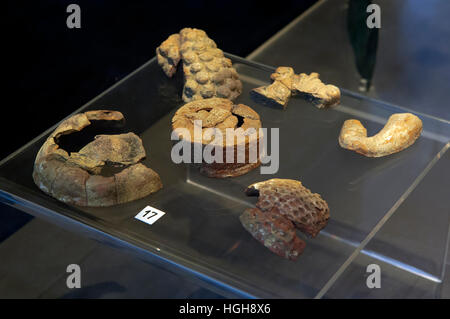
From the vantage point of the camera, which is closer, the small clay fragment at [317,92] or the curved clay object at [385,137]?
the curved clay object at [385,137]

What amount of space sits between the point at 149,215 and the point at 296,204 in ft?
1.53

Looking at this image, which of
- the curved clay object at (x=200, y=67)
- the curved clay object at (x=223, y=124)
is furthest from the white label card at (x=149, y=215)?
the curved clay object at (x=200, y=67)

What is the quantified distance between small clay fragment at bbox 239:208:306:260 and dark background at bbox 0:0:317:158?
1.08 metres

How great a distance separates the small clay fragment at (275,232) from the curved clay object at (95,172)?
364 mm

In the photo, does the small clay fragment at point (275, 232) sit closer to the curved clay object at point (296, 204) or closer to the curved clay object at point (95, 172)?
the curved clay object at point (296, 204)

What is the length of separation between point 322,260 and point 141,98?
1.07 meters

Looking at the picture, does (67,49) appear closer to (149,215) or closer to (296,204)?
(149,215)

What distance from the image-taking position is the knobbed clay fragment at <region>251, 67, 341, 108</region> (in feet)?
8.33

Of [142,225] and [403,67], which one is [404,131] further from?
[403,67]

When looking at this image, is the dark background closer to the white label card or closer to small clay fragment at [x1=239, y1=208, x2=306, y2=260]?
the white label card

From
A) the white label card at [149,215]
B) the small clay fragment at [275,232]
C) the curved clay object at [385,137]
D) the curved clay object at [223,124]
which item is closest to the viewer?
the small clay fragment at [275,232]

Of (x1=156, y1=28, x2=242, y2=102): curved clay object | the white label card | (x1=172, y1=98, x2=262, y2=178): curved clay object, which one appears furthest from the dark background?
the white label card

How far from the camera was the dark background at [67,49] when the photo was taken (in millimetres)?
2475

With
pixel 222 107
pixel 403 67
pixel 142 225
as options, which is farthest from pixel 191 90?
pixel 403 67
